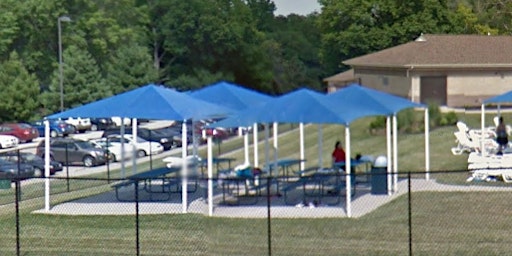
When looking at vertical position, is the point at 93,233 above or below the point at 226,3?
below

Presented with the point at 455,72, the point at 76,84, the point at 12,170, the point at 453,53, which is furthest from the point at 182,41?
the point at 12,170

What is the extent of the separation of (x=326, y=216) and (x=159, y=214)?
14.1 ft

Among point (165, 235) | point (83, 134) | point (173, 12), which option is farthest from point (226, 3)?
point (165, 235)

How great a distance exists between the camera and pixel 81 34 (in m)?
79.5

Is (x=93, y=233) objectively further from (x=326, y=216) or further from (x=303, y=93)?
(x=303, y=93)

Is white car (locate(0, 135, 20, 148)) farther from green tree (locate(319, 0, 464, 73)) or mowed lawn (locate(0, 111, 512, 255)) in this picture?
green tree (locate(319, 0, 464, 73))

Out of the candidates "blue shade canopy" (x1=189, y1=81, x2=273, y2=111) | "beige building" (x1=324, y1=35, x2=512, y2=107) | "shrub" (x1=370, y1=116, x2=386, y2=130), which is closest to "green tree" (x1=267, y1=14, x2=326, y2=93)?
"beige building" (x1=324, y1=35, x2=512, y2=107)

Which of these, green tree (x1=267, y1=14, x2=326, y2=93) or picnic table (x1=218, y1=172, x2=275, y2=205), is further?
green tree (x1=267, y1=14, x2=326, y2=93)

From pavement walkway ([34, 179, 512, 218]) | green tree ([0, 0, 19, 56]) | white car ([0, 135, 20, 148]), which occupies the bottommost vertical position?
white car ([0, 135, 20, 148])

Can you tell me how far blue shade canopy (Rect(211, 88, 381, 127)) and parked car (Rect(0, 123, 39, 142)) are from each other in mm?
34837

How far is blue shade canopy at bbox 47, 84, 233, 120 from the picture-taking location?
2897 cm

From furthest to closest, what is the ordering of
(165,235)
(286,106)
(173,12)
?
(173,12) → (286,106) → (165,235)

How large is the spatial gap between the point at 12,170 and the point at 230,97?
10.3 meters

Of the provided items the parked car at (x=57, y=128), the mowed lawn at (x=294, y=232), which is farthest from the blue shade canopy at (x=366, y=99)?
the parked car at (x=57, y=128)
